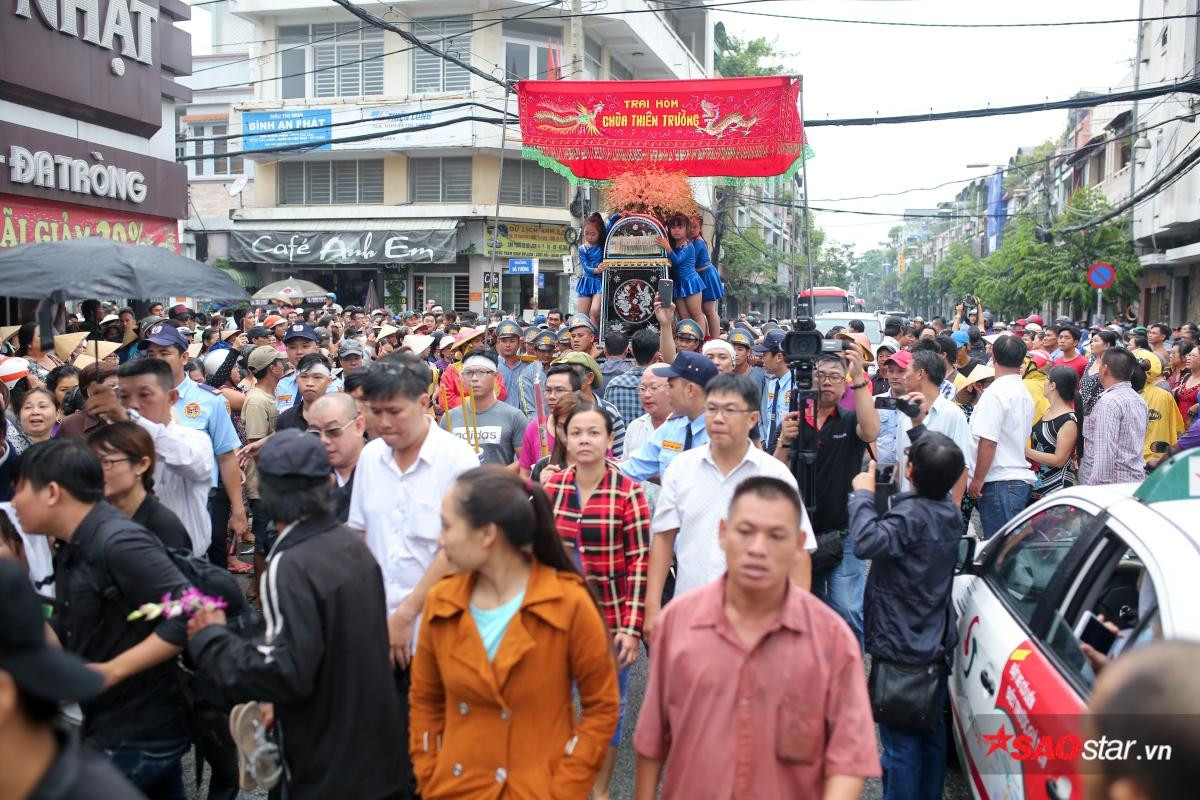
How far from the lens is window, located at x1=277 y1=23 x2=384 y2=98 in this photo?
2722 cm

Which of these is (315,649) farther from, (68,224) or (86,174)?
(86,174)

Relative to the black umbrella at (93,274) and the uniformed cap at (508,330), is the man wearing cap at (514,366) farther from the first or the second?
the black umbrella at (93,274)

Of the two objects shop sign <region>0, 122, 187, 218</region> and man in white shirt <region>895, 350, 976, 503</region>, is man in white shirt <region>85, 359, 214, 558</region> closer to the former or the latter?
man in white shirt <region>895, 350, 976, 503</region>

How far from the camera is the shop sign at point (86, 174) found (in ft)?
36.4

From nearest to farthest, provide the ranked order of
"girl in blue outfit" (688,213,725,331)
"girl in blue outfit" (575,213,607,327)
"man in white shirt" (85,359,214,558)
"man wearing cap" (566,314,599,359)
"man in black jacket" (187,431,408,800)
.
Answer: "man in black jacket" (187,431,408,800)
"man in white shirt" (85,359,214,558)
"man wearing cap" (566,314,599,359)
"girl in blue outfit" (575,213,607,327)
"girl in blue outfit" (688,213,725,331)

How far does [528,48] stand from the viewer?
2738 centimetres

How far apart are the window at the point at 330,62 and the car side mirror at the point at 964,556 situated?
1028 inches

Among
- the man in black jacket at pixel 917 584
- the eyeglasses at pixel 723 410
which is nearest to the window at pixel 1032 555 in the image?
the man in black jacket at pixel 917 584

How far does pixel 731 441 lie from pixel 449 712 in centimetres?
167

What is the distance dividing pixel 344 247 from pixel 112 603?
24.8m

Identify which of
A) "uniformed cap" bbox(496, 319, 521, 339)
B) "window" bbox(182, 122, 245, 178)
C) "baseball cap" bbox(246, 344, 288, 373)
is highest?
"window" bbox(182, 122, 245, 178)

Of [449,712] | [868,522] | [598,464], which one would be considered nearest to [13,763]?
[449,712]

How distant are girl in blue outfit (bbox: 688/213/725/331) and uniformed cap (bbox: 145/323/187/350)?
5616 millimetres

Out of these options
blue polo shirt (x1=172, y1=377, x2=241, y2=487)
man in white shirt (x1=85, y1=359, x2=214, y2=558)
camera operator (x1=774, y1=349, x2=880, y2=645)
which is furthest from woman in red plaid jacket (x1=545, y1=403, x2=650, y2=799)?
blue polo shirt (x1=172, y1=377, x2=241, y2=487)
